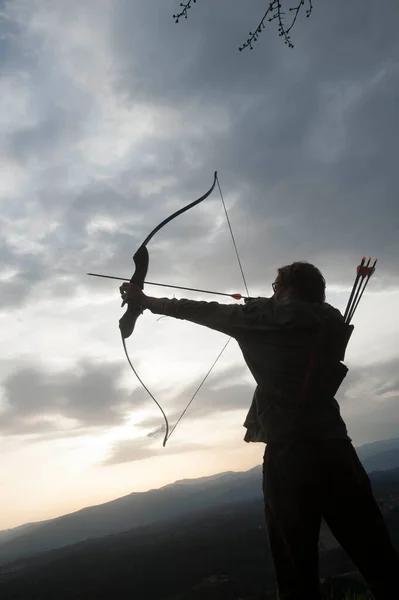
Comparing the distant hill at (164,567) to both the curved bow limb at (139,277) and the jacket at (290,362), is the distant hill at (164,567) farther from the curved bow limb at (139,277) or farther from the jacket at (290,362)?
the jacket at (290,362)

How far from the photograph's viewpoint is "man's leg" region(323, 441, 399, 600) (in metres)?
2.45

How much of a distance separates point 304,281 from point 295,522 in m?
1.39

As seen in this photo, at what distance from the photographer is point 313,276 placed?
121 inches

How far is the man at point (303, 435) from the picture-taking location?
2508 millimetres

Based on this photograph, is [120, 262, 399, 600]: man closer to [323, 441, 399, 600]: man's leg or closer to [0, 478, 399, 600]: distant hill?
[323, 441, 399, 600]: man's leg

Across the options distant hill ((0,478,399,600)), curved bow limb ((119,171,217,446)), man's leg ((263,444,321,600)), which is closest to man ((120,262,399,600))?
man's leg ((263,444,321,600))

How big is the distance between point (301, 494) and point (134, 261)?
267 centimetres

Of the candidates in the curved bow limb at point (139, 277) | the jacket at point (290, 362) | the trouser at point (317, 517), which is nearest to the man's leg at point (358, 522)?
the trouser at point (317, 517)

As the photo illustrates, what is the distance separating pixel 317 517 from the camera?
8.34 feet

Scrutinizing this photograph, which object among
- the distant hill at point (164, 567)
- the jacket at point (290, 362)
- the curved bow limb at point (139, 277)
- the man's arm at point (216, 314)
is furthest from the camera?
the distant hill at point (164, 567)

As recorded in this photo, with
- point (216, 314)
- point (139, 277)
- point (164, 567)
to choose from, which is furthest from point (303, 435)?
point (164, 567)

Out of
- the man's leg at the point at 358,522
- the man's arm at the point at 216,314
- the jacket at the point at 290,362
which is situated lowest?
the man's leg at the point at 358,522

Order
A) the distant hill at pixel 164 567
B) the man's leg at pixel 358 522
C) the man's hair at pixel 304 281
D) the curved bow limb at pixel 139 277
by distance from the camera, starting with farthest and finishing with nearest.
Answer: the distant hill at pixel 164 567 → the curved bow limb at pixel 139 277 → the man's hair at pixel 304 281 → the man's leg at pixel 358 522

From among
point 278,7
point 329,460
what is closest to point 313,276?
point 329,460
